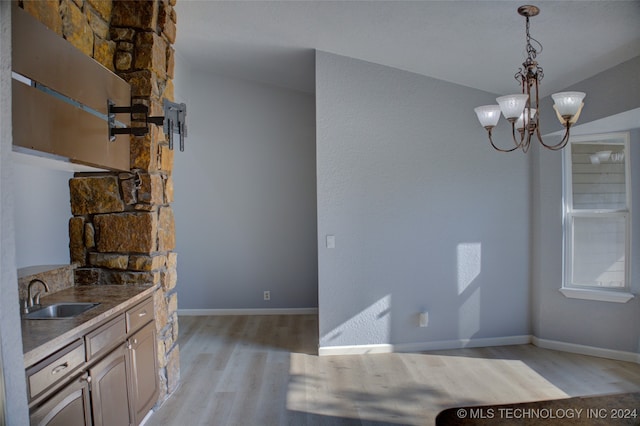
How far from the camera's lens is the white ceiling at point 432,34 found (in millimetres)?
2773

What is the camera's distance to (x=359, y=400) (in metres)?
3.03

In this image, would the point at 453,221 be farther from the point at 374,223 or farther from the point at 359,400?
the point at 359,400

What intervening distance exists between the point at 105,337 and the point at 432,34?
2977 millimetres

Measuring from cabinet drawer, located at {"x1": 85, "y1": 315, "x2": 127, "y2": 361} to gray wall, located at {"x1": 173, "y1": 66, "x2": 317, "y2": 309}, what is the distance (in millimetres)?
3024

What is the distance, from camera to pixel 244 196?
17.6ft

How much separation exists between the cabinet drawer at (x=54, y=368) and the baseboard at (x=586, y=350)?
389 centimetres

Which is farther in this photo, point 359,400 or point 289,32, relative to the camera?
point 289,32

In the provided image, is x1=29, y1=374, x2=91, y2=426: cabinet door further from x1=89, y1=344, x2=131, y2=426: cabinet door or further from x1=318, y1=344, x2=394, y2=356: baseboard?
x1=318, y1=344, x2=394, y2=356: baseboard

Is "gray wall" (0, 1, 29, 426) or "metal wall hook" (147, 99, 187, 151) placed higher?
"metal wall hook" (147, 99, 187, 151)

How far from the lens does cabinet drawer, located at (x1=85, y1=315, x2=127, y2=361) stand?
2.00 metres

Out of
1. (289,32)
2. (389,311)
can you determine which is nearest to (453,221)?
(389,311)

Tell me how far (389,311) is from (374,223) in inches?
Result: 32.9

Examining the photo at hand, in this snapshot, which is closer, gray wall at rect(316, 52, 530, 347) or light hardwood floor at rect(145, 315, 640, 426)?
light hardwood floor at rect(145, 315, 640, 426)

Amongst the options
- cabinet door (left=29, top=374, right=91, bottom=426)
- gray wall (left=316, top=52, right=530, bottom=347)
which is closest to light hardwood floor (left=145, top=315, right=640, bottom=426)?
gray wall (left=316, top=52, right=530, bottom=347)
